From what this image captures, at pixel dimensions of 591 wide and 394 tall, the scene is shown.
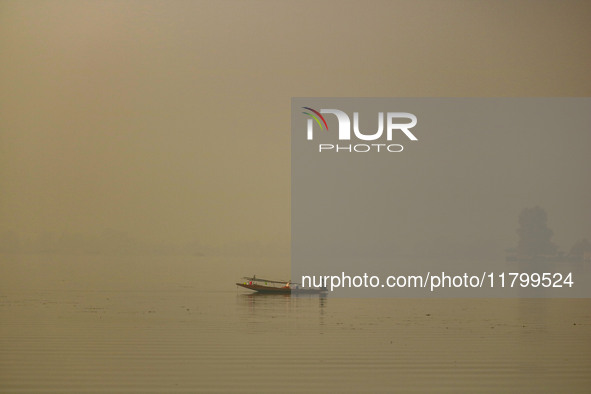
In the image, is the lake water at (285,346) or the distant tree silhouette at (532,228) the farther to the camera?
the distant tree silhouette at (532,228)

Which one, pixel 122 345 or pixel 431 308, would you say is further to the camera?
pixel 431 308

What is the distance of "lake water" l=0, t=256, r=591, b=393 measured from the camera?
7.81 metres

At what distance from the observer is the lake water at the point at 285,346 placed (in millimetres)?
7809

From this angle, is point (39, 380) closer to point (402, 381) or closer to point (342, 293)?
point (402, 381)

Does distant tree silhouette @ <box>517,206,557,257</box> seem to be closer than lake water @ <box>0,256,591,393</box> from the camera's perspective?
No

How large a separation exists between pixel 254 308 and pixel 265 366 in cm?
765

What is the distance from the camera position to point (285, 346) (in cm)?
1020

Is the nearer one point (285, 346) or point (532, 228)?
point (285, 346)

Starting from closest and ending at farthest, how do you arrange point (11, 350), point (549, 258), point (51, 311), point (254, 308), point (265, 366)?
point (265, 366) < point (11, 350) < point (51, 311) < point (254, 308) < point (549, 258)

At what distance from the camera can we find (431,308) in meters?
16.7

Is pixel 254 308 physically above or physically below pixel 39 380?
above

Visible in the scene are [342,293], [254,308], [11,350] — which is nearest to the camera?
[11,350]

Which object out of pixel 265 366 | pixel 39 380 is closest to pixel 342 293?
pixel 265 366

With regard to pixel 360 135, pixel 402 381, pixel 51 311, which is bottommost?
pixel 402 381
